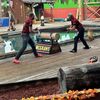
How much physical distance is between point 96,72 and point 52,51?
8.30m

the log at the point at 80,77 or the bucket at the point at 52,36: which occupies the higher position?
the log at the point at 80,77

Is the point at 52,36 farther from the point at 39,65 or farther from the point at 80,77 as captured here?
the point at 80,77

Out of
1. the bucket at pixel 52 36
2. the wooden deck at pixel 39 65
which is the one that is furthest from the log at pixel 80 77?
the bucket at pixel 52 36

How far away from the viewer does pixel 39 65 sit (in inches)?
484

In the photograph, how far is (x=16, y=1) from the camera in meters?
39.2

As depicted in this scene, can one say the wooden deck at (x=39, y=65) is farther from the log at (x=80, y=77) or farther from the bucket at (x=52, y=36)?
the log at (x=80, y=77)

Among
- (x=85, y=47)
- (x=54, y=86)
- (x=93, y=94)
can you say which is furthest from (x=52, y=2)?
(x=93, y=94)

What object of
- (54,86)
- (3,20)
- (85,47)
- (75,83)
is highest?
(75,83)

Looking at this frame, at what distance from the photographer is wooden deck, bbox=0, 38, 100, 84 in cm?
1039

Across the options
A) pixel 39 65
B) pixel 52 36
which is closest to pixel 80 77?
pixel 39 65

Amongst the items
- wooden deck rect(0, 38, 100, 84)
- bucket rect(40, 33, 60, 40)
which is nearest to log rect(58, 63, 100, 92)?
wooden deck rect(0, 38, 100, 84)

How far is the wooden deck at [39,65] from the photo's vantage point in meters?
10.4

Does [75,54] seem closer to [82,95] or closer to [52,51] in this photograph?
[52,51]

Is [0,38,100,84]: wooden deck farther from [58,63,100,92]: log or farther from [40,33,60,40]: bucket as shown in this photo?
[58,63,100,92]: log
